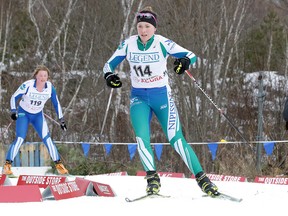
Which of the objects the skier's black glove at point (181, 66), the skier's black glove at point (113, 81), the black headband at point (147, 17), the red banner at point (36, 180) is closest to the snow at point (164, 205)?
the red banner at point (36, 180)

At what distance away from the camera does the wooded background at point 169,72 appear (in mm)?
17078

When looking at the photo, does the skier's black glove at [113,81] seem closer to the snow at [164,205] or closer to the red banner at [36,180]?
the snow at [164,205]

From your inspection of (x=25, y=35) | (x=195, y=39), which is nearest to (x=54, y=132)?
(x=195, y=39)

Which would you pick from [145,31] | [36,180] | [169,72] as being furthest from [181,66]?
[169,72]

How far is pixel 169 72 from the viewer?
17.9 meters

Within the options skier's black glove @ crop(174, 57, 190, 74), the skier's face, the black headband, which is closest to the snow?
skier's black glove @ crop(174, 57, 190, 74)

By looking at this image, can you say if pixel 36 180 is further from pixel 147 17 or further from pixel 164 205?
pixel 164 205

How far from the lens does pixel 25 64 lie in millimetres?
22953

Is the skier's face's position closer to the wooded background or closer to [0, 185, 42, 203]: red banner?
[0, 185, 42, 203]: red banner

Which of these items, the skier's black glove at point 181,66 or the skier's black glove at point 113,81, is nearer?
the skier's black glove at point 181,66

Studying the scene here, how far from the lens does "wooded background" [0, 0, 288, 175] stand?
17078mm

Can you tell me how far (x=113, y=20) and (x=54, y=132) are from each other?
412 centimetres

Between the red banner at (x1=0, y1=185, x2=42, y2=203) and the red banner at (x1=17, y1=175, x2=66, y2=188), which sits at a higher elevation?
the red banner at (x1=0, y1=185, x2=42, y2=203)

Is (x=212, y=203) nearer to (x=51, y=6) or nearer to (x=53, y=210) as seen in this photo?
(x=53, y=210)
